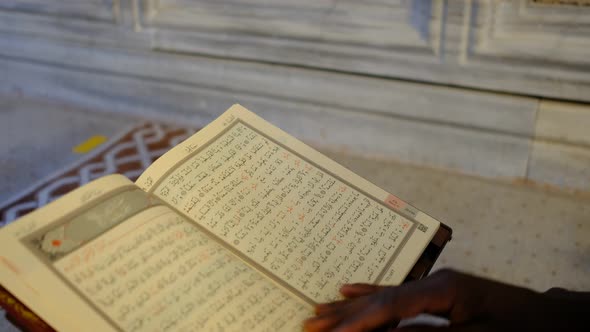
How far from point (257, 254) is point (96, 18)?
1.43 meters

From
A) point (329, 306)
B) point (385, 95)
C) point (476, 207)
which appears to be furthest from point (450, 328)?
point (385, 95)

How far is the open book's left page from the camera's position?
20.8 inches

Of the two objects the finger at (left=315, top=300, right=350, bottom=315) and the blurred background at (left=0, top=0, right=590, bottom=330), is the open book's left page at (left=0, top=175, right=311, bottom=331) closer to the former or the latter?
the finger at (left=315, top=300, right=350, bottom=315)

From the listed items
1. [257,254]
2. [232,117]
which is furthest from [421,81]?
[257,254]

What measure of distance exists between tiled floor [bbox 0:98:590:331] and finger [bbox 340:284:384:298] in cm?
58

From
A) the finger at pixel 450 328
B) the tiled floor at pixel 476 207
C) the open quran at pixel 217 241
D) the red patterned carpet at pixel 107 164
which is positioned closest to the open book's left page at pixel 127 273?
the open quran at pixel 217 241

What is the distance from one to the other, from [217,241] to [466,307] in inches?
11.3

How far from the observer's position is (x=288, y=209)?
71 cm

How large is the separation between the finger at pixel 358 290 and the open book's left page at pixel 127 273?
5cm

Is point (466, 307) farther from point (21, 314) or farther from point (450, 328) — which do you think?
point (21, 314)

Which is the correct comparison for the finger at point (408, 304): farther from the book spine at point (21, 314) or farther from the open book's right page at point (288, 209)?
the book spine at point (21, 314)

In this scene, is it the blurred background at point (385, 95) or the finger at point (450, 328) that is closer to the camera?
the finger at point (450, 328)

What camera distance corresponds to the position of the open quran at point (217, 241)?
21.3 inches

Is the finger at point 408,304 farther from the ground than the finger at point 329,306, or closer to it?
farther from the ground
